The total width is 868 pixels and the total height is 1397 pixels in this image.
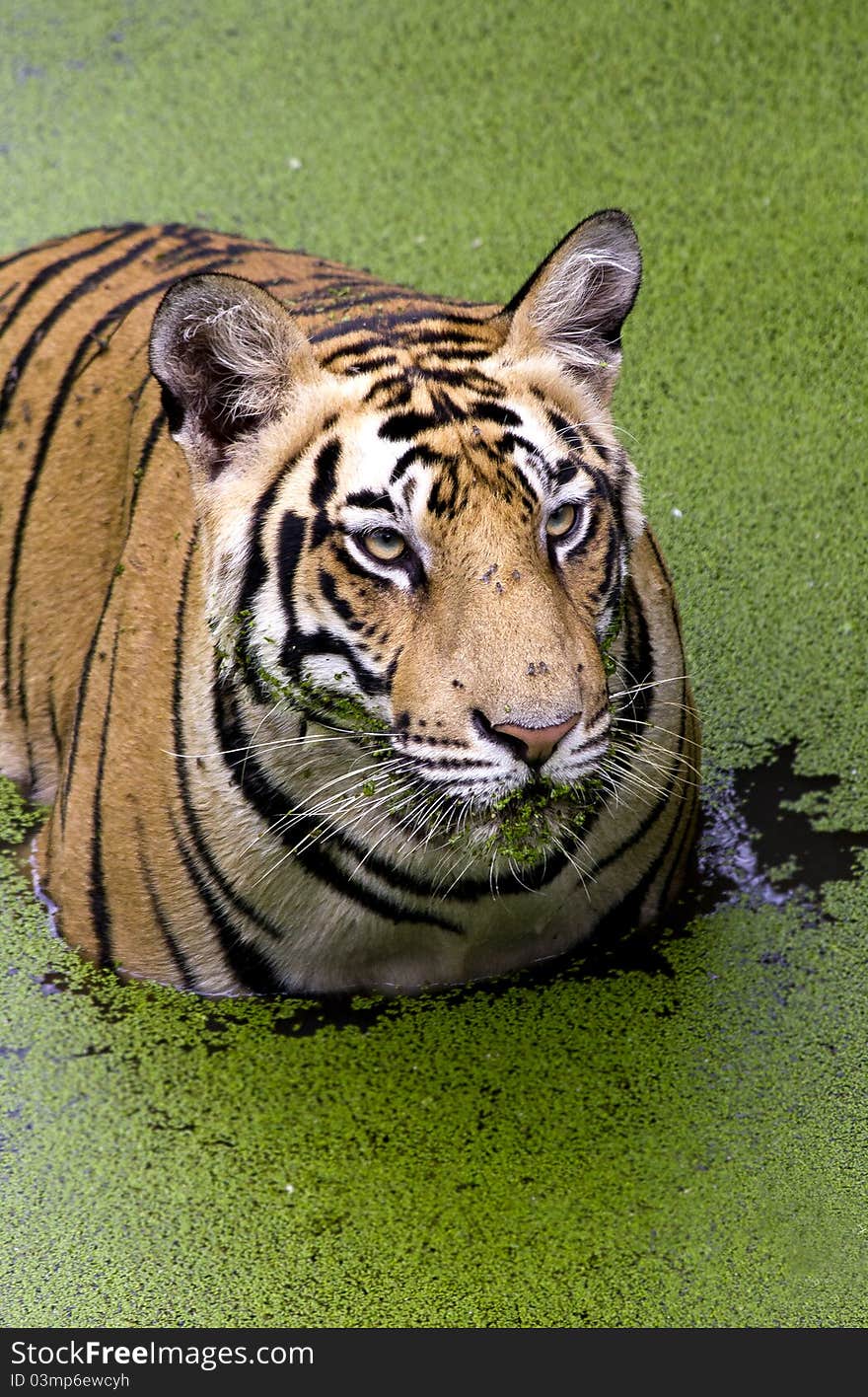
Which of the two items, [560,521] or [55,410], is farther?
[55,410]

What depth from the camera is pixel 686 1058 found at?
220cm

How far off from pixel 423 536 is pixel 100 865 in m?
0.70

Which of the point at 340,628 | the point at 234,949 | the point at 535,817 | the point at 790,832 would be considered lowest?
the point at 234,949

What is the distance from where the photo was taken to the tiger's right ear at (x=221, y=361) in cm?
189

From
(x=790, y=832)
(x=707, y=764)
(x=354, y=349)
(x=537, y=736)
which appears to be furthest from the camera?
(x=707, y=764)

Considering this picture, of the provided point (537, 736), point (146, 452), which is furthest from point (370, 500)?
point (146, 452)

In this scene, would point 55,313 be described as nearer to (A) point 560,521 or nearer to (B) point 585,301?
(B) point 585,301

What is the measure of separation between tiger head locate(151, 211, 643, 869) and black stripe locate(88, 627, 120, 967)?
0.98 ft

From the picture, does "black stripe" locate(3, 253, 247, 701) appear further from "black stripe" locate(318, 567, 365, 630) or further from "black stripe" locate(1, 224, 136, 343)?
"black stripe" locate(318, 567, 365, 630)

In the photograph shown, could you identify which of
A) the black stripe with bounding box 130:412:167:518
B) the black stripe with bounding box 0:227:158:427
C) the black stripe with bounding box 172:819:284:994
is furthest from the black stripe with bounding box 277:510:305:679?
the black stripe with bounding box 0:227:158:427

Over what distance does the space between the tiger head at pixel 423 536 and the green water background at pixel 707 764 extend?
Answer: 1.16 ft

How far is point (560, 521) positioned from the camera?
1920 millimetres

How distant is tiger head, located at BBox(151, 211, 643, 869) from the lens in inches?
71.3

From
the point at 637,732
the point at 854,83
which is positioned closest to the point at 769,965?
the point at 637,732
